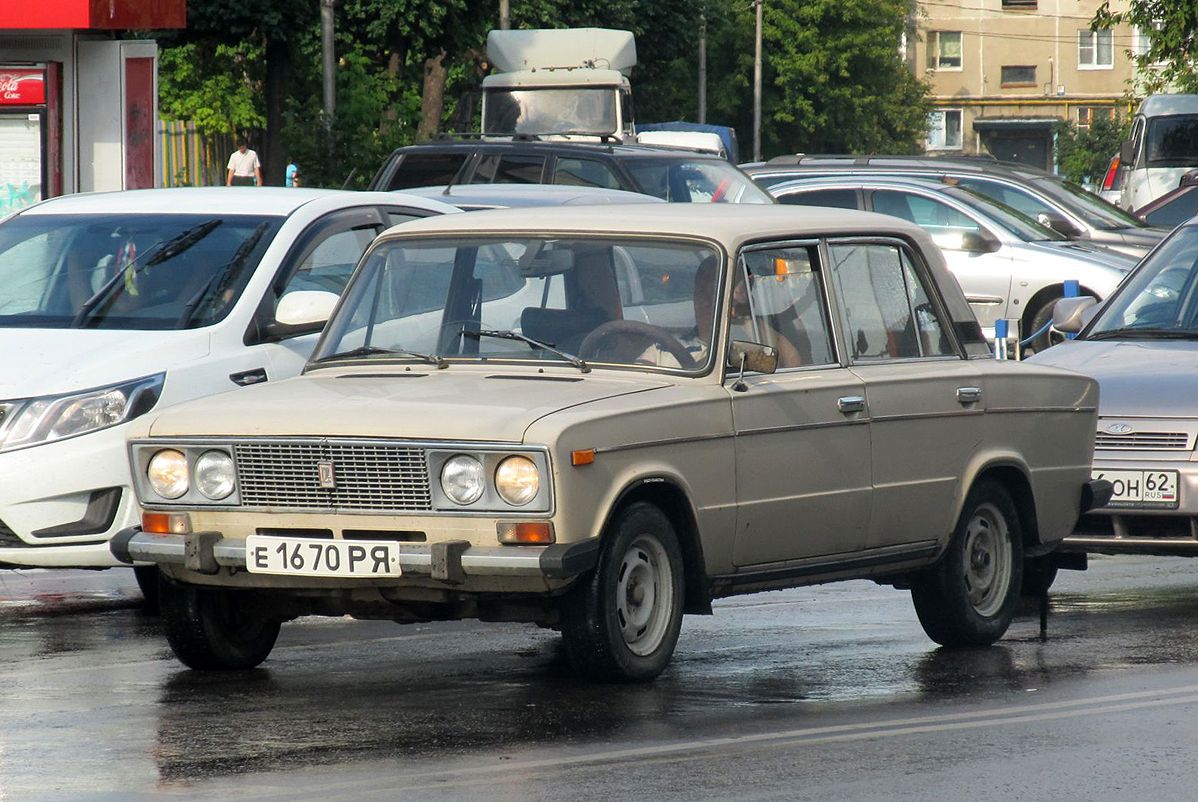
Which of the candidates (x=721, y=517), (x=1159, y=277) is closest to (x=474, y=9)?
(x=1159, y=277)

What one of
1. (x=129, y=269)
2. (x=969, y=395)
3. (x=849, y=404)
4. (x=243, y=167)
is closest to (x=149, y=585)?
(x=129, y=269)

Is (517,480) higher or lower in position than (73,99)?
lower

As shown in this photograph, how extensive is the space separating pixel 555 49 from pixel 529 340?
1127 inches

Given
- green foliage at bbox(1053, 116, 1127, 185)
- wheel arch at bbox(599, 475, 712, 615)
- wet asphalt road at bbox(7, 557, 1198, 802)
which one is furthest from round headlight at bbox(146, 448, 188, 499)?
green foliage at bbox(1053, 116, 1127, 185)

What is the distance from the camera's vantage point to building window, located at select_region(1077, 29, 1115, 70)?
102m

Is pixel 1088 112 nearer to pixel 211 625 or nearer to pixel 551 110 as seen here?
pixel 551 110

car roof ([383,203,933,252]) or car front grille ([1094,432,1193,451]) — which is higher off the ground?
car roof ([383,203,933,252])

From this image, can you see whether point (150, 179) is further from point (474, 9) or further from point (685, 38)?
point (685, 38)

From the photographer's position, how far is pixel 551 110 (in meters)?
35.7

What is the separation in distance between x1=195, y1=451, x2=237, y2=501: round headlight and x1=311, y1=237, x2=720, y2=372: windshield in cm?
85

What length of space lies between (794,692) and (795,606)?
258 centimetres

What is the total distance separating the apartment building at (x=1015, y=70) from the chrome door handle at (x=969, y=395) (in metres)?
93.2

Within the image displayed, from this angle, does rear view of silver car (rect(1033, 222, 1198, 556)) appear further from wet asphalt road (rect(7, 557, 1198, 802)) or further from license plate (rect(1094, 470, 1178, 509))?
wet asphalt road (rect(7, 557, 1198, 802))

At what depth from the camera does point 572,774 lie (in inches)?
252
